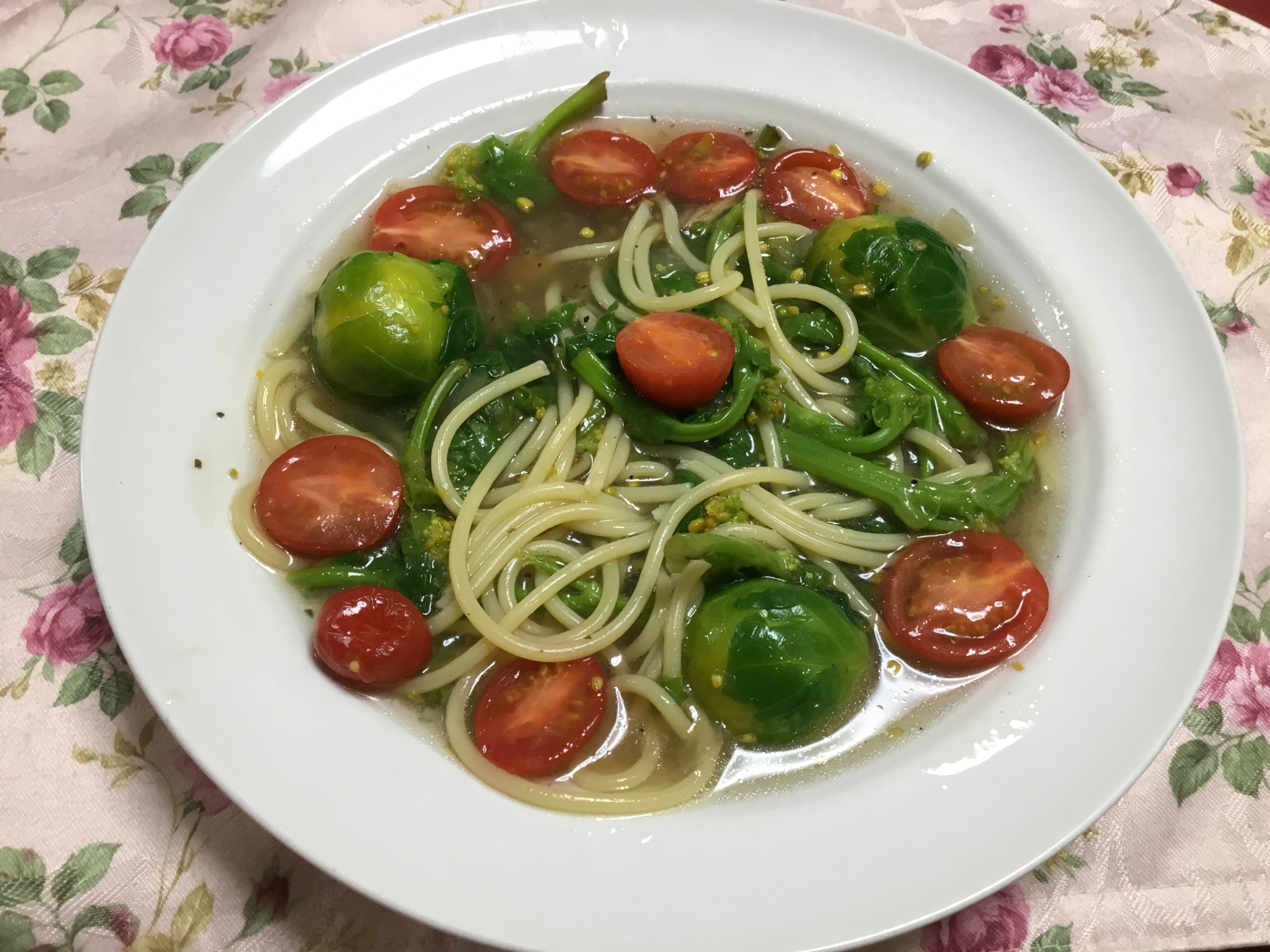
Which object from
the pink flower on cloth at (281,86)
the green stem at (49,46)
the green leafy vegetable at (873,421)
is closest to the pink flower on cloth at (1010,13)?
the green leafy vegetable at (873,421)

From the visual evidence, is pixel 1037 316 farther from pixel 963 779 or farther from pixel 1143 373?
pixel 963 779

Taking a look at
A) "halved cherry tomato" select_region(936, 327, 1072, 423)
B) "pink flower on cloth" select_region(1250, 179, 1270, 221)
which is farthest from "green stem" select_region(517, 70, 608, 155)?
"pink flower on cloth" select_region(1250, 179, 1270, 221)

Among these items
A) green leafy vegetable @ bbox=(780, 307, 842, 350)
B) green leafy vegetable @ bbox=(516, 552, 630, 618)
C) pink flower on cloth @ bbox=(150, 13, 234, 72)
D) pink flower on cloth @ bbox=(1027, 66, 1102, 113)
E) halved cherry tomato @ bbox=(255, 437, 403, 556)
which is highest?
pink flower on cloth @ bbox=(1027, 66, 1102, 113)

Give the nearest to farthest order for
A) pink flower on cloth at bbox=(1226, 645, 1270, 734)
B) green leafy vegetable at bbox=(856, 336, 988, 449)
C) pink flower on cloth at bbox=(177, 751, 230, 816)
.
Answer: pink flower on cloth at bbox=(177, 751, 230, 816), pink flower on cloth at bbox=(1226, 645, 1270, 734), green leafy vegetable at bbox=(856, 336, 988, 449)

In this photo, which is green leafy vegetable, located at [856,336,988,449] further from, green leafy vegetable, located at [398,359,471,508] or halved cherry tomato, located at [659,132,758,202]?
green leafy vegetable, located at [398,359,471,508]

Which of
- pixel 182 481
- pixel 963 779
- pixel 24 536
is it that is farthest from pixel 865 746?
pixel 24 536

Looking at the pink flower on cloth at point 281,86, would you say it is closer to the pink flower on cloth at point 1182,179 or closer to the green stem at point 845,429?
the green stem at point 845,429

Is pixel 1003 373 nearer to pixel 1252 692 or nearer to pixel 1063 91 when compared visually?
pixel 1252 692
